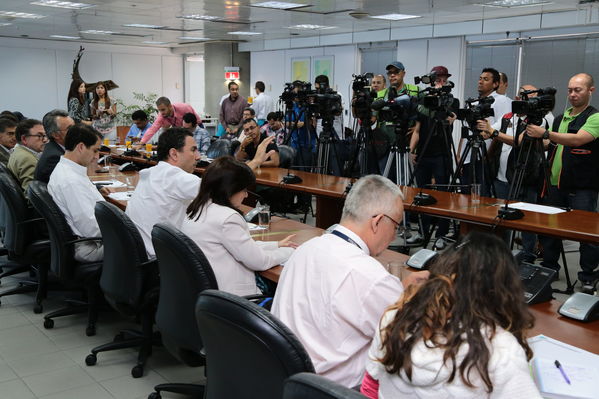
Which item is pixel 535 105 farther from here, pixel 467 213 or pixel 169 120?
pixel 169 120

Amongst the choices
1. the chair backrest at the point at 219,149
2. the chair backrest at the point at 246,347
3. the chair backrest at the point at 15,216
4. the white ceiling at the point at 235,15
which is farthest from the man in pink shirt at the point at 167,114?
the chair backrest at the point at 246,347

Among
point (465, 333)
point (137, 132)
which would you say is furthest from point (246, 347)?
point (137, 132)

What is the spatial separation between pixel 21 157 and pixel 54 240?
4.66ft

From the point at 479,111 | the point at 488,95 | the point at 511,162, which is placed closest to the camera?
the point at 479,111

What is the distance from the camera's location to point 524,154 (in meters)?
4.63

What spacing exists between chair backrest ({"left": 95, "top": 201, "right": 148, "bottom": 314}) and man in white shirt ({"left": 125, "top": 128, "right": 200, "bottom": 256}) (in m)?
0.39

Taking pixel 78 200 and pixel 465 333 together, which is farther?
pixel 78 200

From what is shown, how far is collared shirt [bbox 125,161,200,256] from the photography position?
11.2 ft

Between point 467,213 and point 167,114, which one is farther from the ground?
point 167,114

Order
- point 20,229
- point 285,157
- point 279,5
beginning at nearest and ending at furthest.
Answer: point 20,229
point 285,157
point 279,5

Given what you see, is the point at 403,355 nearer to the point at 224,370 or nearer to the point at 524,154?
the point at 224,370

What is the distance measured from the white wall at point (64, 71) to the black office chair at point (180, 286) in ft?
49.4

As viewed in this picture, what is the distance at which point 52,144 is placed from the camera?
4438 millimetres

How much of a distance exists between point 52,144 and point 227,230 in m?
2.48
